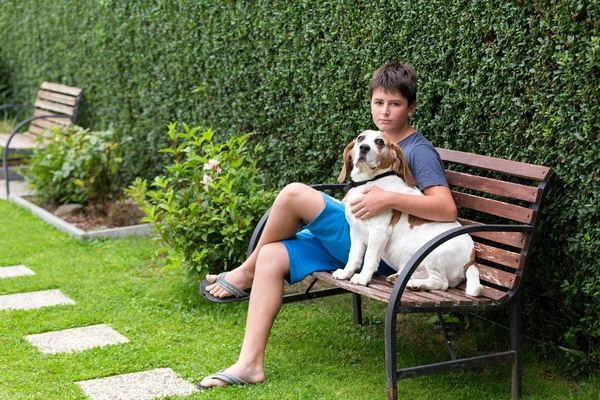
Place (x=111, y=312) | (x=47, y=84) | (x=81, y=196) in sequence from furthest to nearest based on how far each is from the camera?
(x=47, y=84), (x=81, y=196), (x=111, y=312)

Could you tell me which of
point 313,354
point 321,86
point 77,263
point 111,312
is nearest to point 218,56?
point 321,86

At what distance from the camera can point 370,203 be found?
11.5 feet

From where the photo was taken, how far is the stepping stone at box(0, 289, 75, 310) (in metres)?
5.01

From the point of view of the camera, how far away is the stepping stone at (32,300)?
5.01 meters

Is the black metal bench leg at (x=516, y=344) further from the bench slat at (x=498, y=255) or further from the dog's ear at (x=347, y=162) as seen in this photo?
the dog's ear at (x=347, y=162)

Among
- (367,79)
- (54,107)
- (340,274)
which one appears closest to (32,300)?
(340,274)

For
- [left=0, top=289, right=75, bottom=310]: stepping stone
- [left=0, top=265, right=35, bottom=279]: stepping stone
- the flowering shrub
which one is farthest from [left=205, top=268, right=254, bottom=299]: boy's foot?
[left=0, top=265, right=35, bottom=279]: stepping stone

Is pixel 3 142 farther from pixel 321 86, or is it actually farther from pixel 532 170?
pixel 532 170

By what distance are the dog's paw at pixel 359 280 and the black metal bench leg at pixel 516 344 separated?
0.65 m

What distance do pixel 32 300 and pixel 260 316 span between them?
2.11 m

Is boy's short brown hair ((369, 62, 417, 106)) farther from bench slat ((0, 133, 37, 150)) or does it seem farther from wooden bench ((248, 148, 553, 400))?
bench slat ((0, 133, 37, 150))

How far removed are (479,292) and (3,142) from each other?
680 centimetres

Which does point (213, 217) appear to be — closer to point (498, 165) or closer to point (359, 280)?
point (359, 280)

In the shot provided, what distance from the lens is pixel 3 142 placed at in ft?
28.8
